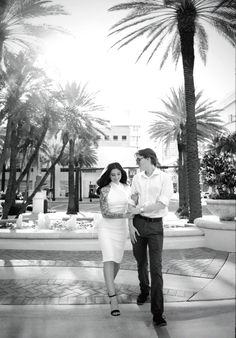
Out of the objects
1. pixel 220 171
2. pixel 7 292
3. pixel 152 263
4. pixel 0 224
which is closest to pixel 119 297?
pixel 152 263

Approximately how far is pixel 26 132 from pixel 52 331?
16444 millimetres

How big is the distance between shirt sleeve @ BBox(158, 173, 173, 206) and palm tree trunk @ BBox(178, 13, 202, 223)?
9983 millimetres

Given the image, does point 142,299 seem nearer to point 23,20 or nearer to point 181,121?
point 23,20

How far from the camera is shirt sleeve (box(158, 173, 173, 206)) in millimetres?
3561

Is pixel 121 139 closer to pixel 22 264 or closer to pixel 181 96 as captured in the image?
pixel 181 96

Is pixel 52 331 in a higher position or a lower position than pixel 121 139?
lower

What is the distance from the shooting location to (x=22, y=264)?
663 cm

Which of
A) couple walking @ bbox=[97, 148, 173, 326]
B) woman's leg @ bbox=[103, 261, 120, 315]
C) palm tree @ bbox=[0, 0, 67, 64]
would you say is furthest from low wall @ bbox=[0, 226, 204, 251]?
palm tree @ bbox=[0, 0, 67, 64]

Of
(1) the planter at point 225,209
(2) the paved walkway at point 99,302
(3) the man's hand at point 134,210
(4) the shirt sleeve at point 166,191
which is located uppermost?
(4) the shirt sleeve at point 166,191

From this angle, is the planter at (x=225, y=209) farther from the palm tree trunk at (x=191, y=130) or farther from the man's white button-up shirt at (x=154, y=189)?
the man's white button-up shirt at (x=154, y=189)

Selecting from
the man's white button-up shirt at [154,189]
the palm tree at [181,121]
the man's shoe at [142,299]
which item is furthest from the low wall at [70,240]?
the palm tree at [181,121]

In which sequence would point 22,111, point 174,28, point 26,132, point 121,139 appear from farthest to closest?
point 121,139 < point 26,132 < point 22,111 < point 174,28

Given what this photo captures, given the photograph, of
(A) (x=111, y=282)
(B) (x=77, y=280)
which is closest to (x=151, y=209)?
(A) (x=111, y=282)

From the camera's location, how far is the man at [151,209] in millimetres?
3510
